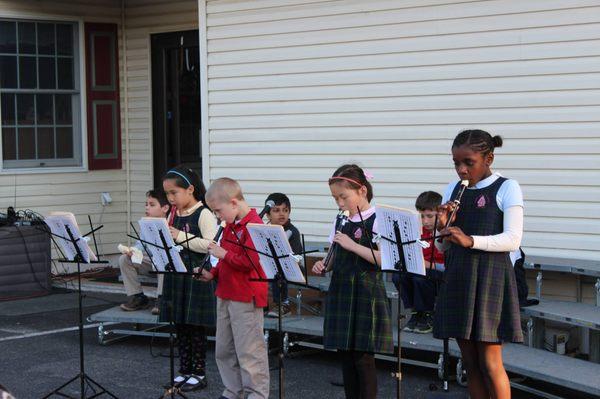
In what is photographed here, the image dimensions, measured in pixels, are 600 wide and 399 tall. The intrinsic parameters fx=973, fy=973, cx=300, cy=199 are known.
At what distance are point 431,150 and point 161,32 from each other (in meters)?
5.33

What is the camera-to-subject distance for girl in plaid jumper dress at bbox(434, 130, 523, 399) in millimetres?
5391

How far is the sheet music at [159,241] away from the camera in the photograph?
6.48 m

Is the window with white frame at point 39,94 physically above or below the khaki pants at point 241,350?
above

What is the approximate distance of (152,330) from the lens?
9.45m

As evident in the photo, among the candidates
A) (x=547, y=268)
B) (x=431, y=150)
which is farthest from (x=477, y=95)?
(x=547, y=268)

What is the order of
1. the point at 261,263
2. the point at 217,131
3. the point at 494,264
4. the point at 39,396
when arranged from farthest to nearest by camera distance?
the point at 217,131 → the point at 39,396 → the point at 261,263 → the point at 494,264

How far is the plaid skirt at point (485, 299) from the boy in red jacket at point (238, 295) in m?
1.46

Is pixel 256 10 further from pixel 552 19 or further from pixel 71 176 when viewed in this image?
pixel 71 176

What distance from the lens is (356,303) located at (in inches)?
240

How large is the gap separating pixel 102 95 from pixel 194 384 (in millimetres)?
6463

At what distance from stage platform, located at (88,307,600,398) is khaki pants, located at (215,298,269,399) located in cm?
153

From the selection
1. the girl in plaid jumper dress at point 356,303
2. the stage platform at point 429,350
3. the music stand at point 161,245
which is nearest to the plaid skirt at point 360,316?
the girl in plaid jumper dress at point 356,303

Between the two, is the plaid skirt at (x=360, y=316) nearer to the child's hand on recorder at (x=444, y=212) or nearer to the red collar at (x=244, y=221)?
the red collar at (x=244, y=221)

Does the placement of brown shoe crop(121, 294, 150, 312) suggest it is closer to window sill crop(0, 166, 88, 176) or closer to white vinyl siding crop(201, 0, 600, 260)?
white vinyl siding crop(201, 0, 600, 260)
